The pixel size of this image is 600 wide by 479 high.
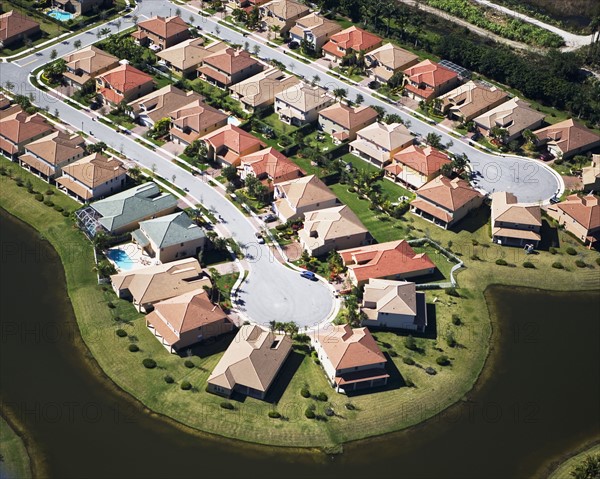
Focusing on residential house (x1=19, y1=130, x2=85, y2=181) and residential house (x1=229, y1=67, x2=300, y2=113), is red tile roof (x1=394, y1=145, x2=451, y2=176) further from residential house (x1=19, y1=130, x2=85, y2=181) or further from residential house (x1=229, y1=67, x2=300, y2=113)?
residential house (x1=19, y1=130, x2=85, y2=181)

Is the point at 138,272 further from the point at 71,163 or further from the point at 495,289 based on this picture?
the point at 495,289

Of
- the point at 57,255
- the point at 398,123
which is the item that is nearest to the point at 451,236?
the point at 398,123

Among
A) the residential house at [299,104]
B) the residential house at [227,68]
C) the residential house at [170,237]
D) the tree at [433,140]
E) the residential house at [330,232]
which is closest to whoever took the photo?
the residential house at [170,237]

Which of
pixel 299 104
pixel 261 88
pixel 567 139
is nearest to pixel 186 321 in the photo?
Answer: pixel 299 104

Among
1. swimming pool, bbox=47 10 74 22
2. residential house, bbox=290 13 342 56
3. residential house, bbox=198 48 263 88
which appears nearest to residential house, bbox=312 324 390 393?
residential house, bbox=198 48 263 88

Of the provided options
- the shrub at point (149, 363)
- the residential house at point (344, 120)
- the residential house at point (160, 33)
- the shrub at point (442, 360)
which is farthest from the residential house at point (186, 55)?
the shrub at point (442, 360)

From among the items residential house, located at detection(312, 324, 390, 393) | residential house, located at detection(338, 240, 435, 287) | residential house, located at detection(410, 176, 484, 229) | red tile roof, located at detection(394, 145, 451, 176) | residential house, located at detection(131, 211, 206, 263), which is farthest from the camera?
red tile roof, located at detection(394, 145, 451, 176)

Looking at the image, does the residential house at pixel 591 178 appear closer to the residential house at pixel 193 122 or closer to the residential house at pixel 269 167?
the residential house at pixel 269 167
